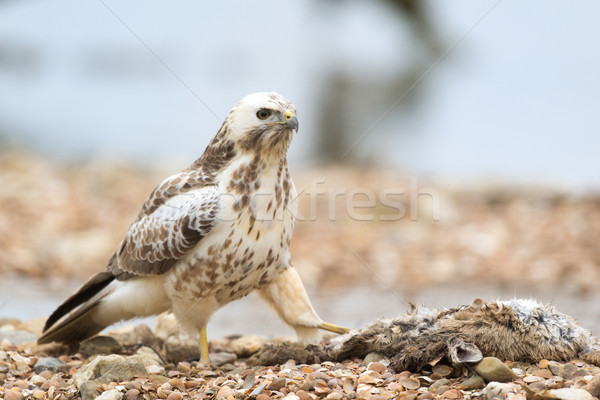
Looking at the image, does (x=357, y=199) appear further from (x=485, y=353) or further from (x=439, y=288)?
(x=485, y=353)

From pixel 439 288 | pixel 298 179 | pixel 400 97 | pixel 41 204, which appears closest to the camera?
pixel 439 288

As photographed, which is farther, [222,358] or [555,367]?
[222,358]

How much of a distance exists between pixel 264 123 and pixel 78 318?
6.11 feet

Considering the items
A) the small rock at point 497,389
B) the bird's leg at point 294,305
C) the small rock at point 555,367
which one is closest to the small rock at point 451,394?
the small rock at point 497,389

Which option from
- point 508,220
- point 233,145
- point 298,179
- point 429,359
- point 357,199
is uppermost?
point 298,179

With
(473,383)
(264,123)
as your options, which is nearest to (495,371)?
(473,383)

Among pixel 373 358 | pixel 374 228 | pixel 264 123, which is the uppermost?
pixel 374 228

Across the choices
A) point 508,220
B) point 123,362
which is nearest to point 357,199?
point 508,220

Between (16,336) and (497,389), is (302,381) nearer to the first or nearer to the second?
(497,389)

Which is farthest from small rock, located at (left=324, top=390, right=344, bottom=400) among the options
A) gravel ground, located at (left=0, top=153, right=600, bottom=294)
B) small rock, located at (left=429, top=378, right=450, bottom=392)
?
gravel ground, located at (left=0, top=153, right=600, bottom=294)

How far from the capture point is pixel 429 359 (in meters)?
3.60

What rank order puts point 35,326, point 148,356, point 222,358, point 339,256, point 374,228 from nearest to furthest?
point 148,356, point 222,358, point 35,326, point 339,256, point 374,228

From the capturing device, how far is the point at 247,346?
4.93m

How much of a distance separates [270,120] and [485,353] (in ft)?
5.99
